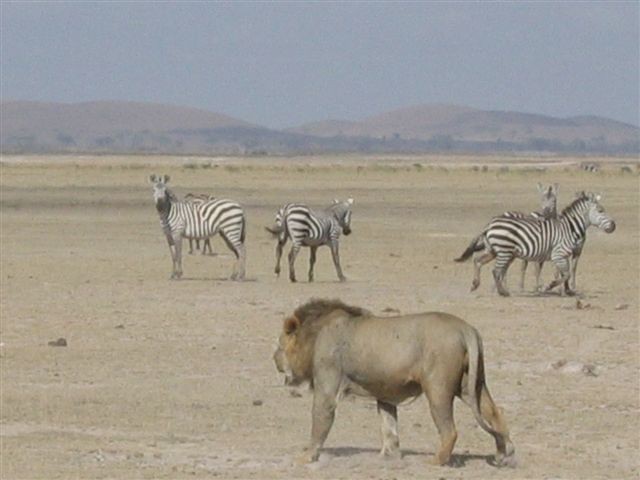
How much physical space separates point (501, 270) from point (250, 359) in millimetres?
7123

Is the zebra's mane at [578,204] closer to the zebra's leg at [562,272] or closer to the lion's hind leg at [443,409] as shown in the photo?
the zebra's leg at [562,272]

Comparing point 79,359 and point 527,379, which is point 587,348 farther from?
point 79,359

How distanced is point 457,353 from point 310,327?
1.07m

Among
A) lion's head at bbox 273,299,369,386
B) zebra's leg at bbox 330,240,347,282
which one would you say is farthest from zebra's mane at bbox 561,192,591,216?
lion's head at bbox 273,299,369,386

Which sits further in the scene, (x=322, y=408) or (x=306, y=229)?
(x=306, y=229)

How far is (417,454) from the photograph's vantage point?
36.9ft

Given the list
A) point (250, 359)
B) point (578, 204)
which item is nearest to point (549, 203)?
point (578, 204)

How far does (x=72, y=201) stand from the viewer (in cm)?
4591

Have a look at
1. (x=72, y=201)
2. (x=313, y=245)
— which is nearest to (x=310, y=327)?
(x=313, y=245)

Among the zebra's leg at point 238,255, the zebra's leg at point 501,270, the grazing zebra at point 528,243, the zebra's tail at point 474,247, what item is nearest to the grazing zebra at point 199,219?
the zebra's leg at point 238,255

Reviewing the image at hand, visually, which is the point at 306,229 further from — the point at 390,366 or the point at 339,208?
the point at 390,366

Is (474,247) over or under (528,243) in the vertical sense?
under

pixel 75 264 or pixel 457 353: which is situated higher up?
pixel 457 353

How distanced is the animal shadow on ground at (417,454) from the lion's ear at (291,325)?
882 mm
